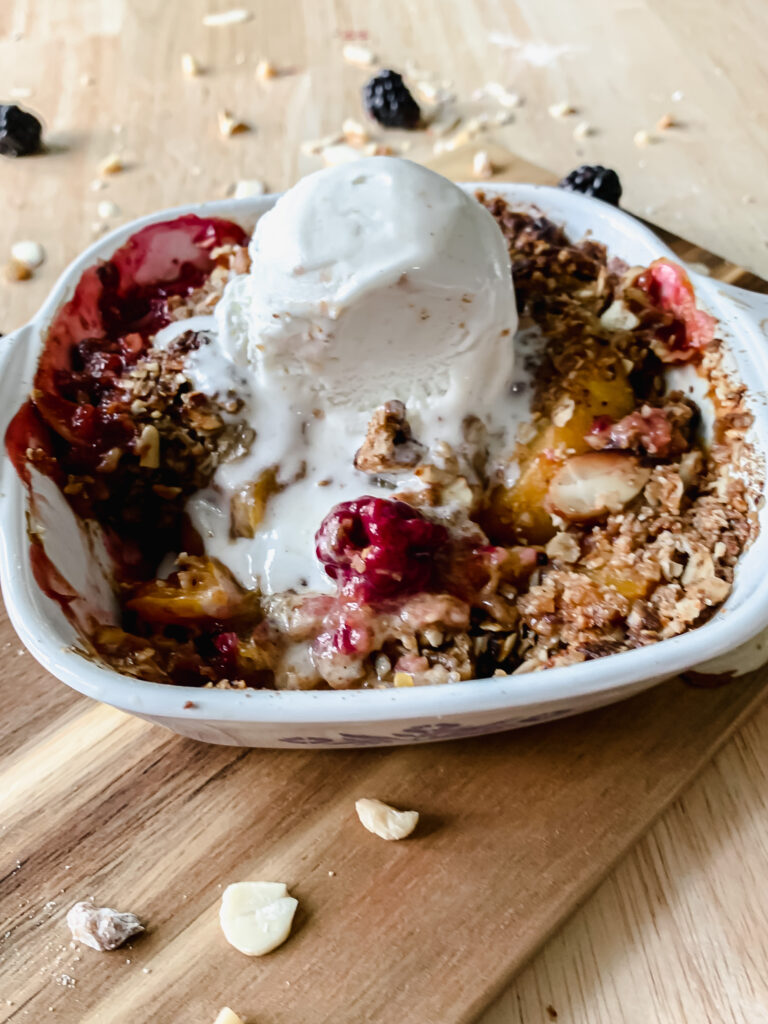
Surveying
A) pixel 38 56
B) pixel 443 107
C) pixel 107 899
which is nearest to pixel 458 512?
pixel 107 899

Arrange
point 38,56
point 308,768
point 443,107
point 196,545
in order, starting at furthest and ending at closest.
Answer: point 38,56 → point 443,107 → point 196,545 → point 308,768

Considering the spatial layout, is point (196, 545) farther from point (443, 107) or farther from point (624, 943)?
point (443, 107)

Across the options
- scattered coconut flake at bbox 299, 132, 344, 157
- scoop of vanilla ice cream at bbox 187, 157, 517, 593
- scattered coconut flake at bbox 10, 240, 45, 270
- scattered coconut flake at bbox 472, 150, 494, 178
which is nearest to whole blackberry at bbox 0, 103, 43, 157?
scattered coconut flake at bbox 10, 240, 45, 270

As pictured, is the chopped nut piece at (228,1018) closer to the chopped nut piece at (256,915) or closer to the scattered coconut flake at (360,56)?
the chopped nut piece at (256,915)

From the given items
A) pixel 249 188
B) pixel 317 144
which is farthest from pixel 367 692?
pixel 317 144

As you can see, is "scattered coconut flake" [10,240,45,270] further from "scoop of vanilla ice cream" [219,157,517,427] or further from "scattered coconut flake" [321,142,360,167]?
"scoop of vanilla ice cream" [219,157,517,427]
